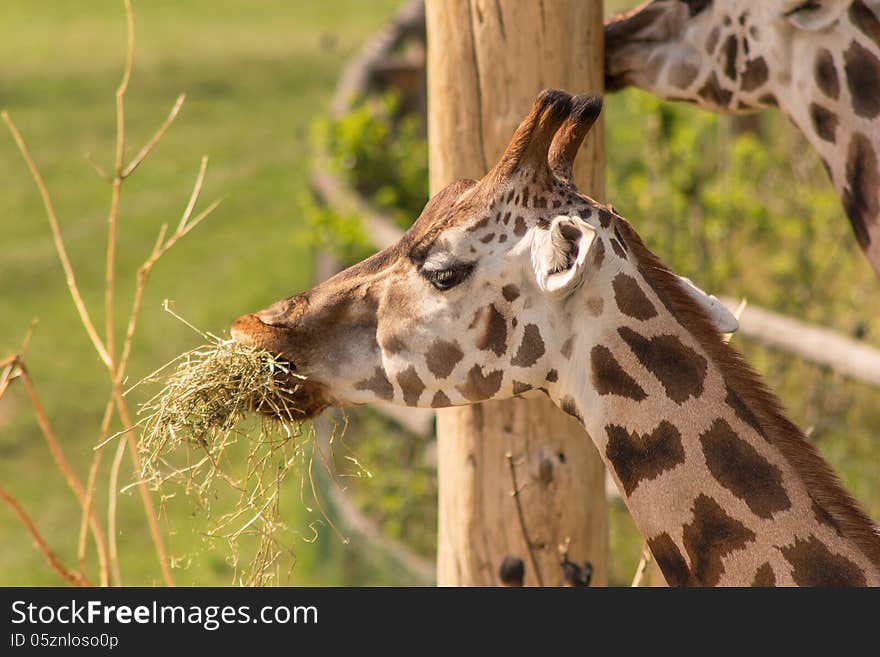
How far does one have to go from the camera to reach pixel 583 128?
2.67m

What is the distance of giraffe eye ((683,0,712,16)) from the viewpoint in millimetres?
3537

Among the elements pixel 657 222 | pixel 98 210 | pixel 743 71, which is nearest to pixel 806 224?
pixel 657 222

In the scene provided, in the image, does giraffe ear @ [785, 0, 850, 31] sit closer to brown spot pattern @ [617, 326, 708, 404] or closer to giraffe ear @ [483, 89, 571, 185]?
giraffe ear @ [483, 89, 571, 185]

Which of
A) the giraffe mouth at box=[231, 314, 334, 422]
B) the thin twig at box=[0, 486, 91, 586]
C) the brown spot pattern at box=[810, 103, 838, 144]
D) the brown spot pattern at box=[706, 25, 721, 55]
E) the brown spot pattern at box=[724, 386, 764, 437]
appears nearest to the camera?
the brown spot pattern at box=[724, 386, 764, 437]

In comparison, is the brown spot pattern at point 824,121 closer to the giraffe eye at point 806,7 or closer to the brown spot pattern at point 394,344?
the giraffe eye at point 806,7

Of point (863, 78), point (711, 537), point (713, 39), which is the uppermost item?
point (713, 39)

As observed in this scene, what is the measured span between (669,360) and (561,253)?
0.32 metres

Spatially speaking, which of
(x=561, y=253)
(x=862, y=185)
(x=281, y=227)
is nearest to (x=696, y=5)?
(x=862, y=185)

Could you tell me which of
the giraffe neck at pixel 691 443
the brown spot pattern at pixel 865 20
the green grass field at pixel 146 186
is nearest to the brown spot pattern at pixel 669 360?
the giraffe neck at pixel 691 443

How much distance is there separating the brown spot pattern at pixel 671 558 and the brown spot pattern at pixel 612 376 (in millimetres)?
298

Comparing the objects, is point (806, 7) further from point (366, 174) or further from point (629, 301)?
point (366, 174)

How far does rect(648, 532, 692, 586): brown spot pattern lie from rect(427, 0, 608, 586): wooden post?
0.85 m

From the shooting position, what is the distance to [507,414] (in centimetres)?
341

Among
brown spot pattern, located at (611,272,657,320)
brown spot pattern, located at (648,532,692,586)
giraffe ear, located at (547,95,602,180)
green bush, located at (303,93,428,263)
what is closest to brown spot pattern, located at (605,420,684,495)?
brown spot pattern, located at (648,532,692,586)
